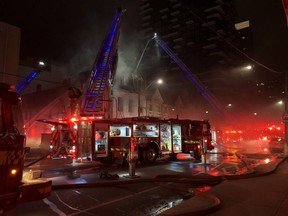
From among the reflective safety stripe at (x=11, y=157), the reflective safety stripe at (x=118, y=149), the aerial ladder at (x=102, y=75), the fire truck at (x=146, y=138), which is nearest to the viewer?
the reflective safety stripe at (x=11, y=157)

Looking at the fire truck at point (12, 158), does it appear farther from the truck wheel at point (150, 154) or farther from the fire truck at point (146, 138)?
the truck wheel at point (150, 154)

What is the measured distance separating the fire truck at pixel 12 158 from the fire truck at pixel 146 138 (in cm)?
548

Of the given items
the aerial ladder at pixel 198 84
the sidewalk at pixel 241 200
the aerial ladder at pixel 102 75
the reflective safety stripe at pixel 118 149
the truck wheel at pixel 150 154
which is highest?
the aerial ladder at pixel 198 84

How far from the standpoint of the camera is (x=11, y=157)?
3803mm

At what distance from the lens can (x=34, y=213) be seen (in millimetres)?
5242

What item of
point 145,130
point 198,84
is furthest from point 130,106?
point 198,84

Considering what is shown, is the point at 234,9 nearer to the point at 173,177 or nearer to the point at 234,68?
the point at 234,68

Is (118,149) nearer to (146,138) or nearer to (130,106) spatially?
(146,138)

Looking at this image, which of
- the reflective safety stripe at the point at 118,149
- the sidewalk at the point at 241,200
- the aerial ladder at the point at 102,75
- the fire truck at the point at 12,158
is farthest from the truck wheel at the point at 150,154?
the fire truck at the point at 12,158

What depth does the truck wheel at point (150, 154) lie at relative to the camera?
43.1 ft

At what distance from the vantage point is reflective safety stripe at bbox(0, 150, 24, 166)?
366 centimetres

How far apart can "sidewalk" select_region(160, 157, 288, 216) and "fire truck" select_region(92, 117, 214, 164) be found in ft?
12.1

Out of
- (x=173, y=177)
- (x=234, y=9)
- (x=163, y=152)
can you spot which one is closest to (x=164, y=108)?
(x=163, y=152)

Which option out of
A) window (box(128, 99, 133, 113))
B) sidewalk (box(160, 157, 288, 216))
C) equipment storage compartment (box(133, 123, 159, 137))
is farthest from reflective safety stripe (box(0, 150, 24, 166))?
window (box(128, 99, 133, 113))
